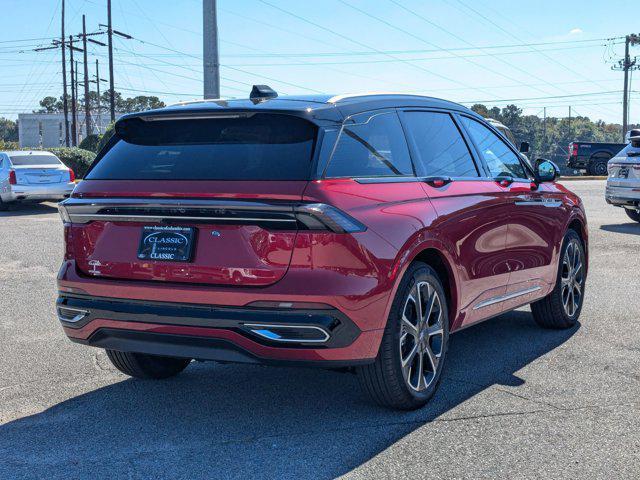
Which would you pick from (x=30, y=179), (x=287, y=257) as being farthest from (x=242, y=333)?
(x=30, y=179)

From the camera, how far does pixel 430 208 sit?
5.01 metres

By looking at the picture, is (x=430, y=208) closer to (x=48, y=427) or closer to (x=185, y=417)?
(x=185, y=417)

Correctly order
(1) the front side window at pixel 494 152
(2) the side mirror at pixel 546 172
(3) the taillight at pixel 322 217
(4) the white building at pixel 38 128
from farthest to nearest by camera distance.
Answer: (4) the white building at pixel 38 128 < (2) the side mirror at pixel 546 172 < (1) the front side window at pixel 494 152 < (3) the taillight at pixel 322 217

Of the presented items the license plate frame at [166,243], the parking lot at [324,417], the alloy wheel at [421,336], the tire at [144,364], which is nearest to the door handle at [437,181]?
the alloy wheel at [421,336]

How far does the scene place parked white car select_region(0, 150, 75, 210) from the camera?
2092 centimetres

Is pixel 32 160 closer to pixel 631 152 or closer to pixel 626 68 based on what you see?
pixel 631 152

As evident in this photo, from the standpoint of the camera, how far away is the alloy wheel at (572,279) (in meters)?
7.17

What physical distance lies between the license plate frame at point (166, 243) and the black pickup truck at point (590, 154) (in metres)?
36.8

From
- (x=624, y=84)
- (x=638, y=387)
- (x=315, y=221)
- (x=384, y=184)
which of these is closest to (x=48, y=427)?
(x=315, y=221)

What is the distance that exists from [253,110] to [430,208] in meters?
1.21

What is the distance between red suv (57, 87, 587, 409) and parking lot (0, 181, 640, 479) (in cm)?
36

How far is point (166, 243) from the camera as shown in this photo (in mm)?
4422

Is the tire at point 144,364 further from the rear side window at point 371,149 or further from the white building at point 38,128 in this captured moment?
the white building at point 38,128

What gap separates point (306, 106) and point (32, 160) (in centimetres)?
1871
